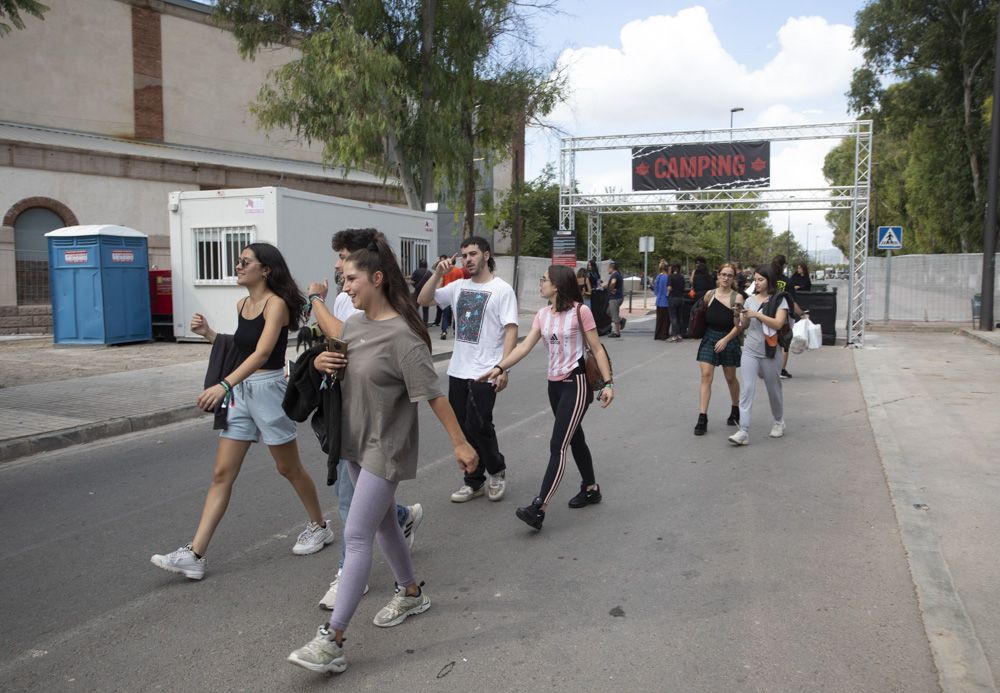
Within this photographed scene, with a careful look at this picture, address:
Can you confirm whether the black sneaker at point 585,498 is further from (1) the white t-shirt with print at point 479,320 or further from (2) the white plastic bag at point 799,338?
(2) the white plastic bag at point 799,338

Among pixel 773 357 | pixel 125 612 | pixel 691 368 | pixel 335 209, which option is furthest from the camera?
pixel 335 209

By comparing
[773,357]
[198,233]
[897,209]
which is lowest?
[773,357]

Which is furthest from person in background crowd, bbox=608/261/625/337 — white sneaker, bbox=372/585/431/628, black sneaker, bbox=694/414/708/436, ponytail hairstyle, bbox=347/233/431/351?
ponytail hairstyle, bbox=347/233/431/351

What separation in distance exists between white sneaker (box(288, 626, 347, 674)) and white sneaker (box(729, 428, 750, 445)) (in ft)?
16.7

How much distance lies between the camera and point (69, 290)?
14922 millimetres

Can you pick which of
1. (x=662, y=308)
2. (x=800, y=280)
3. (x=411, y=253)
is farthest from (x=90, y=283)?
(x=800, y=280)

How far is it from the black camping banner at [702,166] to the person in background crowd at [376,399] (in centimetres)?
1915

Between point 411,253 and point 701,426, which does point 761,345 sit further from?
point 411,253

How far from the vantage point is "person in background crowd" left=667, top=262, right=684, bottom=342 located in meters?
18.7

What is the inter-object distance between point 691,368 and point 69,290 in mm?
11126

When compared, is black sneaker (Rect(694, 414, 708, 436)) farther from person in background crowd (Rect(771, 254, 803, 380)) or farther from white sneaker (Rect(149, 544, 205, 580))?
white sneaker (Rect(149, 544, 205, 580))

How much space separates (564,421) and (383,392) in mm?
2091

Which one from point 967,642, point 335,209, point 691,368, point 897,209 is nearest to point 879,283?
point 691,368

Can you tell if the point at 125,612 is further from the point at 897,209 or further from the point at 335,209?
the point at 897,209
